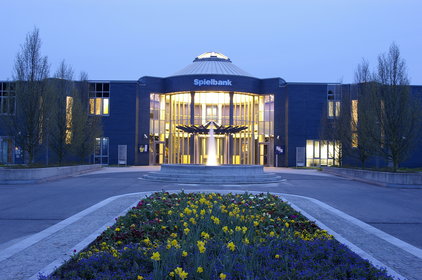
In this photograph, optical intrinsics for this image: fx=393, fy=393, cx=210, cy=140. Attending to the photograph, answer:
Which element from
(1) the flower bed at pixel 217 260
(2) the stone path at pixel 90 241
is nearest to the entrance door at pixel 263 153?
(2) the stone path at pixel 90 241

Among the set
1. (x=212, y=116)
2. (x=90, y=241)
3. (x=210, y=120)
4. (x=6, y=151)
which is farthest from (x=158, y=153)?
(x=90, y=241)

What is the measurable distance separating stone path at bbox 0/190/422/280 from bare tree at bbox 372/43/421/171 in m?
15.3

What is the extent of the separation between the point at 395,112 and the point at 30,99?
23.4m

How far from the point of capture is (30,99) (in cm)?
Answer: 2541

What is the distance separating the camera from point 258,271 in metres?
4.85

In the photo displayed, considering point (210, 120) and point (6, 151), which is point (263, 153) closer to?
point (210, 120)

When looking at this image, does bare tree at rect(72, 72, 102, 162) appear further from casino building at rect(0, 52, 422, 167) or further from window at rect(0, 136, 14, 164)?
window at rect(0, 136, 14, 164)

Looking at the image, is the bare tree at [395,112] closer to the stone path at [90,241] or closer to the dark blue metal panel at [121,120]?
the stone path at [90,241]

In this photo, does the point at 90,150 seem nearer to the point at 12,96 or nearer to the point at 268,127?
the point at 12,96

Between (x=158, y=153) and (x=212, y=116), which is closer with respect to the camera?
(x=212, y=116)

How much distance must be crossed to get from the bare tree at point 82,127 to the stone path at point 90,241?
2165 centimetres

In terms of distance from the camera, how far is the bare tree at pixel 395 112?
25016mm

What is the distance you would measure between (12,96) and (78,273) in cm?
2596

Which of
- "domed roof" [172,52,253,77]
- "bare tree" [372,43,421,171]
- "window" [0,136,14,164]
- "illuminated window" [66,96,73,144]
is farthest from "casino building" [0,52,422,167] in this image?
"bare tree" [372,43,421,171]
